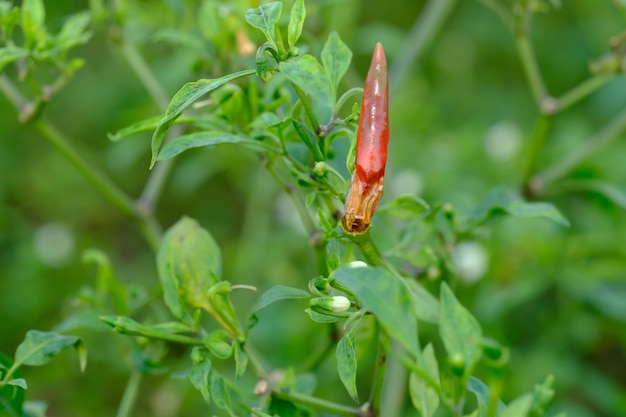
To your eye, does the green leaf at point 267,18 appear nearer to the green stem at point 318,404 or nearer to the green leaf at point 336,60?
the green leaf at point 336,60

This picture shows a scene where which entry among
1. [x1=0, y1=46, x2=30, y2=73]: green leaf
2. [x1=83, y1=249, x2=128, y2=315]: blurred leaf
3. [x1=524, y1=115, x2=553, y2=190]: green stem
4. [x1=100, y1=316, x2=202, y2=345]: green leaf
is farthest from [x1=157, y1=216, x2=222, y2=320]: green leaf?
[x1=524, y1=115, x2=553, y2=190]: green stem

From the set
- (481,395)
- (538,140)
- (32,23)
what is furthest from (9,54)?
(538,140)

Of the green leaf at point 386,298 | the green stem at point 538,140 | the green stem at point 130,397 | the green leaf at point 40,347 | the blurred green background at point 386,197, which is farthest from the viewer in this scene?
the blurred green background at point 386,197

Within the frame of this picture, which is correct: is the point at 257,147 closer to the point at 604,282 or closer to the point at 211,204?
the point at 604,282

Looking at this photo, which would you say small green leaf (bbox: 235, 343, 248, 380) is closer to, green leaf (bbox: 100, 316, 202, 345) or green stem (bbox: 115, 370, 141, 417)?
green leaf (bbox: 100, 316, 202, 345)

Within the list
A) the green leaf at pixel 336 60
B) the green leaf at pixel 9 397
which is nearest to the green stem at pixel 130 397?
the green leaf at pixel 9 397

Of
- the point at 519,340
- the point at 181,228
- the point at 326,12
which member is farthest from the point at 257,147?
the point at 519,340
